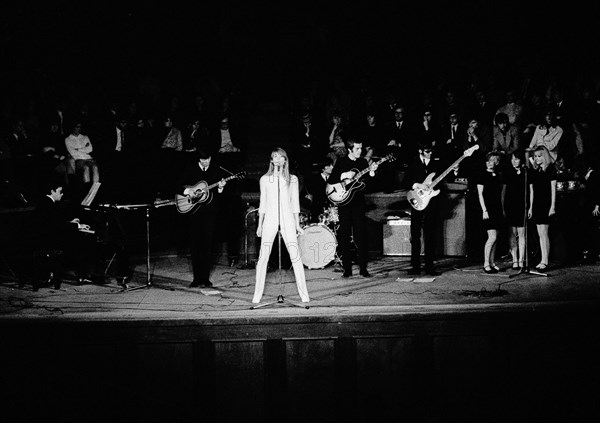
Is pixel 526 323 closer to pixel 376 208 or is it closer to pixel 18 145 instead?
pixel 376 208

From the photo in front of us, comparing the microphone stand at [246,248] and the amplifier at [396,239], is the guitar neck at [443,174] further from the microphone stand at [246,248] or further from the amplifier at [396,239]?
the microphone stand at [246,248]

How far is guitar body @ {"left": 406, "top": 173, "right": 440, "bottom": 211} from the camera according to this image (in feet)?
35.3

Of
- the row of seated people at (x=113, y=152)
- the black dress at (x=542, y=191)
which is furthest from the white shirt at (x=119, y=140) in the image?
the black dress at (x=542, y=191)

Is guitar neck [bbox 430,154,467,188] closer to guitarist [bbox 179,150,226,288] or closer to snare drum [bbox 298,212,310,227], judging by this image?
snare drum [bbox 298,212,310,227]

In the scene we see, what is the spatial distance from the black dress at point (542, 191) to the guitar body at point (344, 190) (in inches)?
107

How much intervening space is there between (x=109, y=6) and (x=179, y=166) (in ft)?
18.3

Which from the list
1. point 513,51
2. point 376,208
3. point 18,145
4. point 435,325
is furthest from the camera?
point 513,51

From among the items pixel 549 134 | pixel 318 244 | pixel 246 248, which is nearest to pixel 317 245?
pixel 318 244

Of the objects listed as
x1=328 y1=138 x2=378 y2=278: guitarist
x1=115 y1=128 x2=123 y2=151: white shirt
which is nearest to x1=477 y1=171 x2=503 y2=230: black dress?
x1=328 y1=138 x2=378 y2=278: guitarist

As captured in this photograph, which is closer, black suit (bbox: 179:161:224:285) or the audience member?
black suit (bbox: 179:161:224:285)

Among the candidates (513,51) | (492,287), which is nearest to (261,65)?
(513,51)

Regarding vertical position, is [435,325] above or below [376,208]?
below

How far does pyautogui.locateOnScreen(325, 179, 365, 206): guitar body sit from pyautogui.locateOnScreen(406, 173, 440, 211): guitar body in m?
0.84

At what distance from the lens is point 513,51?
17.7 m
